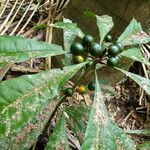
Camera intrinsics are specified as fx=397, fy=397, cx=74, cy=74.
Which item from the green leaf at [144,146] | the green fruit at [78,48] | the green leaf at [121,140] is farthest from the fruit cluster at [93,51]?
the green leaf at [144,146]

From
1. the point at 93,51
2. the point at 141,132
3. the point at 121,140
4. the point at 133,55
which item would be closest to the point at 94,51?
the point at 93,51

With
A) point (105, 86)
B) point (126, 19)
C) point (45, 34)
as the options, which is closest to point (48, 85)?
point (105, 86)

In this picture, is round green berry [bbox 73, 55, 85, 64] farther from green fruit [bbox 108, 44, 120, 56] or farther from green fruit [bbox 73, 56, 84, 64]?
green fruit [bbox 108, 44, 120, 56]

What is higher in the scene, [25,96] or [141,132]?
[25,96]

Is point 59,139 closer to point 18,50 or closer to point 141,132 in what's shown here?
point 18,50

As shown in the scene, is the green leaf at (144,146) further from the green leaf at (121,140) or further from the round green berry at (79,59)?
the round green berry at (79,59)

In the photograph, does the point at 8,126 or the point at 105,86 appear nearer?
the point at 8,126

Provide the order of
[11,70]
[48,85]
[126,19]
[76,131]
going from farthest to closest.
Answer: [11,70] < [126,19] < [76,131] < [48,85]

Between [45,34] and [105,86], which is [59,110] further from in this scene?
[45,34]
